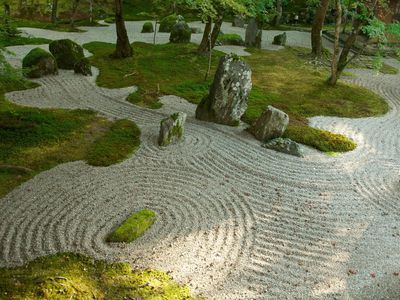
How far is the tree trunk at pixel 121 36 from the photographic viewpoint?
24.5 metres

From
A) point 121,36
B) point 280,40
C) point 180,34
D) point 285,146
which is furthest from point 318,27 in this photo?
point 285,146

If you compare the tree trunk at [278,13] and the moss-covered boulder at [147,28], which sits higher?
the tree trunk at [278,13]

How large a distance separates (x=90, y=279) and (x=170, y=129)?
7495 millimetres

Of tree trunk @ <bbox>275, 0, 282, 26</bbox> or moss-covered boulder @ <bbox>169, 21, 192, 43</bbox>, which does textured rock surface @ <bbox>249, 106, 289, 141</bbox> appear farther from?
tree trunk @ <bbox>275, 0, 282, 26</bbox>

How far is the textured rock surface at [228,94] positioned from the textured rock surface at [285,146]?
2.49 meters

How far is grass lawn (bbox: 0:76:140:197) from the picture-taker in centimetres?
1284

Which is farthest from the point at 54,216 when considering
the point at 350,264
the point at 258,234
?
the point at 350,264

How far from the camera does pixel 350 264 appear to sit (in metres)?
9.53

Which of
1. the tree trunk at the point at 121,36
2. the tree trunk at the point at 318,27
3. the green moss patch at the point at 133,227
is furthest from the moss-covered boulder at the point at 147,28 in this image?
the green moss patch at the point at 133,227

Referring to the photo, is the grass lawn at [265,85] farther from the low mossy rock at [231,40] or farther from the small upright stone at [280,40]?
the small upright stone at [280,40]

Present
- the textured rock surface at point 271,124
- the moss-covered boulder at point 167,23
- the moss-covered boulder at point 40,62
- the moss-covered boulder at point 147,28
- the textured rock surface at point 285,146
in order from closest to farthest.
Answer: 1. the textured rock surface at point 285,146
2. the textured rock surface at point 271,124
3. the moss-covered boulder at point 40,62
4. the moss-covered boulder at point 147,28
5. the moss-covered boulder at point 167,23

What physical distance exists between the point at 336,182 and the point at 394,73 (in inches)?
769

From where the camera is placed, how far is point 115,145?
48.0ft

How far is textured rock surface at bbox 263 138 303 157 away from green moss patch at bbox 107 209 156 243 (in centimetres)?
648
